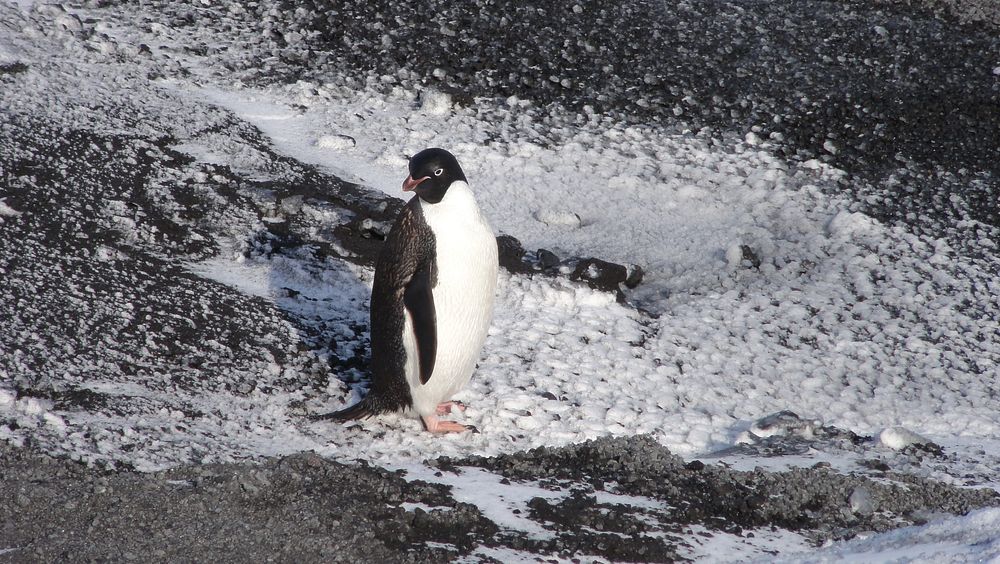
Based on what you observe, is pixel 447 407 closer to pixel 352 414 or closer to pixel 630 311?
pixel 352 414

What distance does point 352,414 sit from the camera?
13.0 ft

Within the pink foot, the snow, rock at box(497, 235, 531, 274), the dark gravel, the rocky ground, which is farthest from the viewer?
the dark gravel

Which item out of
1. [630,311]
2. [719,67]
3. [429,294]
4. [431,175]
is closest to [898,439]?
[630,311]

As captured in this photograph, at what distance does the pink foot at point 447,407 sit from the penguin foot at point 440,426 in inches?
4.3

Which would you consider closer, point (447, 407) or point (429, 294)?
point (429, 294)

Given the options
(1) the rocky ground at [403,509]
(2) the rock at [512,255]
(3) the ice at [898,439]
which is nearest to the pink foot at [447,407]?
(1) the rocky ground at [403,509]

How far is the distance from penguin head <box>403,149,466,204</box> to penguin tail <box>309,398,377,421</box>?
0.86m

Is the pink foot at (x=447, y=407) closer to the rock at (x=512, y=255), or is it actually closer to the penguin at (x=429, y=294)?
the penguin at (x=429, y=294)

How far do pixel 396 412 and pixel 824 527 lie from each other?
169 cm

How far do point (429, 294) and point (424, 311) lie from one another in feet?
0.23

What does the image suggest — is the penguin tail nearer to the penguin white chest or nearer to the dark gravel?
the penguin white chest

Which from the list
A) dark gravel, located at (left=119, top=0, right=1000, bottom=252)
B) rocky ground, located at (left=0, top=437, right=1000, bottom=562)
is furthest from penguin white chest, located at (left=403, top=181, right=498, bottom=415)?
dark gravel, located at (left=119, top=0, right=1000, bottom=252)

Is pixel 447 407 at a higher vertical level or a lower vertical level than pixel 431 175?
lower

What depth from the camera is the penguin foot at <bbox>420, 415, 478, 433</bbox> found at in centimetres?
398
